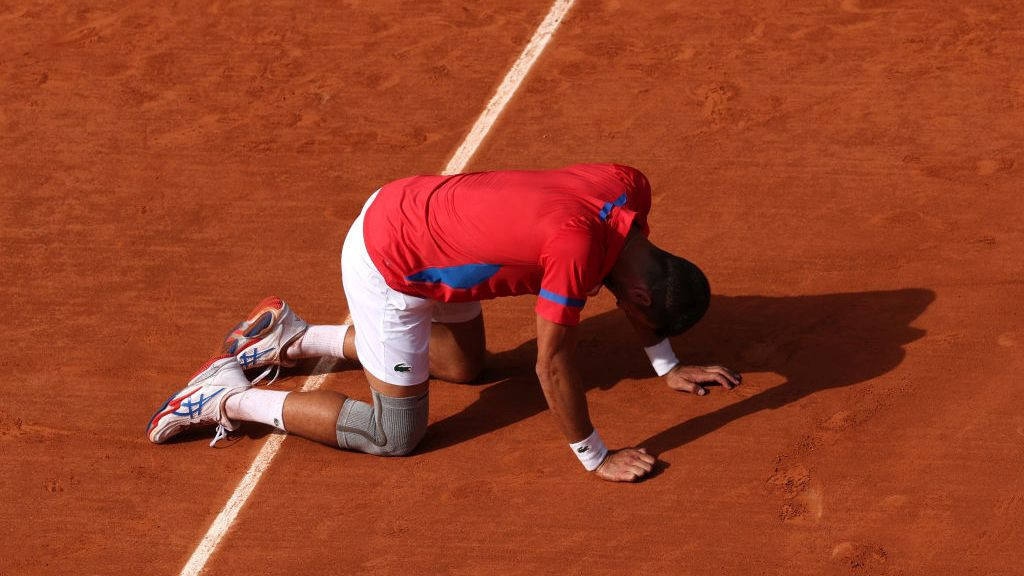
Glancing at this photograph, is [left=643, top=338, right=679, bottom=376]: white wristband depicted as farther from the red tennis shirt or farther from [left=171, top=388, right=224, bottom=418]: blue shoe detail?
[left=171, top=388, right=224, bottom=418]: blue shoe detail

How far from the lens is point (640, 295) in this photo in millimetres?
5250

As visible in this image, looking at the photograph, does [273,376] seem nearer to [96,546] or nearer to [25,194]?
[96,546]

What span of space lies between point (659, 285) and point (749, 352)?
135cm

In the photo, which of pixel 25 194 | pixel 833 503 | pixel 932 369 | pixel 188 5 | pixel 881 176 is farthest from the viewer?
pixel 188 5

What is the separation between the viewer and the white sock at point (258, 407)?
19.8ft

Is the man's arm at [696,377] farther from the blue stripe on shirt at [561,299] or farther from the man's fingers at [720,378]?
the blue stripe on shirt at [561,299]

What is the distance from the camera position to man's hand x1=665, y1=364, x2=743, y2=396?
20.0ft

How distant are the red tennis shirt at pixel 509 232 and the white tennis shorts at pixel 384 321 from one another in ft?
0.25

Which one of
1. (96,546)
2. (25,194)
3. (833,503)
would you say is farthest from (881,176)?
(25,194)

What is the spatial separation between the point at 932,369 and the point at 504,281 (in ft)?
7.22

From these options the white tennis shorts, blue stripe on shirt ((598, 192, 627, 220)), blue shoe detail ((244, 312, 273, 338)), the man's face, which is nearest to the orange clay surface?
blue shoe detail ((244, 312, 273, 338))

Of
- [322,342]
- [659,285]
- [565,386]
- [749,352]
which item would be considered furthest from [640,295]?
[322,342]

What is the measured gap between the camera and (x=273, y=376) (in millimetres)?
6629

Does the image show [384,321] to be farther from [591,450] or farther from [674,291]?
[674,291]
